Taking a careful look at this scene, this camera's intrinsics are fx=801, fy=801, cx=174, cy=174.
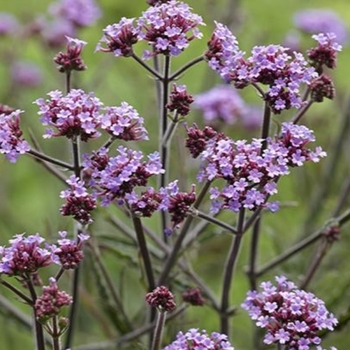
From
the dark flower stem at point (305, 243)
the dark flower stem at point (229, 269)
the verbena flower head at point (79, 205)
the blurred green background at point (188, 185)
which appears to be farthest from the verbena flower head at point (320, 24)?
the verbena flower head at point (79, 205)

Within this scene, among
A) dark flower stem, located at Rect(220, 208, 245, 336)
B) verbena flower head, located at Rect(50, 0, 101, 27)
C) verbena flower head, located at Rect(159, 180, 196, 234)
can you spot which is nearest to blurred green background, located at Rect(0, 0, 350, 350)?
dark flower stem, located at Rect(220, 208, 245, 336)

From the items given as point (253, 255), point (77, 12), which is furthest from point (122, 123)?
point (77, 12)

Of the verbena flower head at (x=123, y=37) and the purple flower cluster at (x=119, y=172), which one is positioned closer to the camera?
the purple flower cluster at (x=119, y=172)

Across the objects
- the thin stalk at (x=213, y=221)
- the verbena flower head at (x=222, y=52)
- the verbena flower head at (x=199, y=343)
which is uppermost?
the verbena flower head at (x=222, y=52)

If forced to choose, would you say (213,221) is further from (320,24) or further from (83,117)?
(320,24)

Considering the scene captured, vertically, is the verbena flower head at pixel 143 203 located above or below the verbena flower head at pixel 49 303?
above

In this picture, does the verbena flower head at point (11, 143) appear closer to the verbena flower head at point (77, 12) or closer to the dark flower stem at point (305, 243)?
the dark flower stem at point (305, 243)

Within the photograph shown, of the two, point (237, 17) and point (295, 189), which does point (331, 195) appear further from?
point (237, 17)

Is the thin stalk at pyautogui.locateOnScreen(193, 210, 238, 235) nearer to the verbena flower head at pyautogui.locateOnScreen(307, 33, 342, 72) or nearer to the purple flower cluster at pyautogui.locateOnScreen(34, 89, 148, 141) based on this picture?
the purple flower cluster at pyautogui.locateOnScreen(34, 89, 148, 141)
